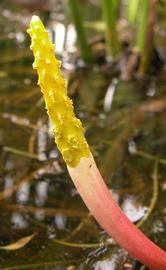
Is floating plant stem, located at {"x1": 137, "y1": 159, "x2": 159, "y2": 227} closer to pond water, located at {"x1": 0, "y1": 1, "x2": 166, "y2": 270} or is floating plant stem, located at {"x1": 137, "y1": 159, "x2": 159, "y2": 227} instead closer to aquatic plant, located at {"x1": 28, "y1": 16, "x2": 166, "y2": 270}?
pond water, located at {"x1": 0, "y1": 1, "x2": 166, "y2": 270}

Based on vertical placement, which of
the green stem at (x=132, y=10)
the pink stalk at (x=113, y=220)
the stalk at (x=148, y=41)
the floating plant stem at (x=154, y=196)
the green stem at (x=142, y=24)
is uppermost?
the green stem at (x=132, y=10)

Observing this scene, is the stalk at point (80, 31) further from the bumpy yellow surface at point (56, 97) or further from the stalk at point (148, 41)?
the bumpy yellow surface at point (56, 97)

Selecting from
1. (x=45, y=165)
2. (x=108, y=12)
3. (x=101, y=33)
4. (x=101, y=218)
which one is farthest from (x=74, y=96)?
(x=101, y=218)

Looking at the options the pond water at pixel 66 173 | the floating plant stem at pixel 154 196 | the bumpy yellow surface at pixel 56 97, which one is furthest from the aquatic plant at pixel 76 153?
the floating plant stem at pixel 154 196

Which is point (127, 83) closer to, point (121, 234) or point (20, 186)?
point (20, 186)

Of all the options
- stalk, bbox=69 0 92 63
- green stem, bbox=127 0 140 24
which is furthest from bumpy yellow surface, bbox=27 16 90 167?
green stem, bbox=127 0 140 24
